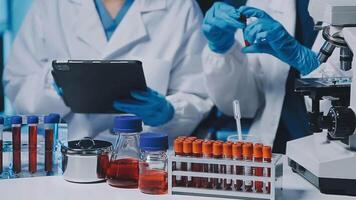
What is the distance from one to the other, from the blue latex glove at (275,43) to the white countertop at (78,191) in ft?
2.30

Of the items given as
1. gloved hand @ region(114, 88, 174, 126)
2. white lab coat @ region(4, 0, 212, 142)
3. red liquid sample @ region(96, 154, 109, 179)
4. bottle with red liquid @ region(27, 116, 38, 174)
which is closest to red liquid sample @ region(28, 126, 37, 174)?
bottle with red liquid @ region(27, 116, 38, 174)

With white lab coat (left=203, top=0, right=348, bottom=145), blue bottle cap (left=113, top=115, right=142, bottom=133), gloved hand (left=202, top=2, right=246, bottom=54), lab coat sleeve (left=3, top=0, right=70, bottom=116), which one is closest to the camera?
blue bottle cap (left=113, top=115, right=142, bottom=133)

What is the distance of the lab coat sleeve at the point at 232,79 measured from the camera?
2.23 m

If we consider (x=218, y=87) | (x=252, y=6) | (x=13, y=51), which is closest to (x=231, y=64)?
(x=218, y=87)

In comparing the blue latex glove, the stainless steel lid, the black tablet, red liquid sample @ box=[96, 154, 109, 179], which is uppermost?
the blue latex glove

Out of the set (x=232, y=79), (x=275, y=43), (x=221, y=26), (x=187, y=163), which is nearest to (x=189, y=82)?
(x=232, y=79)

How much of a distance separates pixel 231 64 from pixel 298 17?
1.01 feet

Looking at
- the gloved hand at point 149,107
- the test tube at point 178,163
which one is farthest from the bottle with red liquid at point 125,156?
the gloved hand at point 149,107

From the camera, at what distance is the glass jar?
4.44 ft

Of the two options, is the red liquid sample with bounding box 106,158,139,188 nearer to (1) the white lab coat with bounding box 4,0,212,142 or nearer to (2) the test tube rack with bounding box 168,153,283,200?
(2) the test tube rack with bounding box 168,153,283,200

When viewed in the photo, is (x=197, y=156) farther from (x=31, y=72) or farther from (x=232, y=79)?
(x=31, y=72)

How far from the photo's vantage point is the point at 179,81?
231cm

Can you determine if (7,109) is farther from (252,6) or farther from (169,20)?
(252,6)

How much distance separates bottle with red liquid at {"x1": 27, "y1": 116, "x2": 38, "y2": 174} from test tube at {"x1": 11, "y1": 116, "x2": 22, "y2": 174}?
0.03 metres
